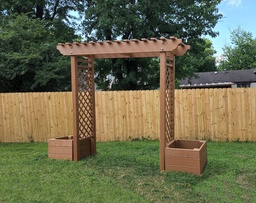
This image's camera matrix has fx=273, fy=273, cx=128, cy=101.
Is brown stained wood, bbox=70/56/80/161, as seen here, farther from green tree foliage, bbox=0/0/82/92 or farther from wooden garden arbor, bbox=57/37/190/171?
green tree foliage, bbox=0/0/82/92

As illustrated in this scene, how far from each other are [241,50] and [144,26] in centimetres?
2253

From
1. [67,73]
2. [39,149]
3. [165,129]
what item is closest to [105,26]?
[67,73]

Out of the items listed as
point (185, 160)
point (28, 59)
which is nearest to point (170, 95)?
point (185, 160)

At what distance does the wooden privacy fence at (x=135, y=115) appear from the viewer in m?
6.76

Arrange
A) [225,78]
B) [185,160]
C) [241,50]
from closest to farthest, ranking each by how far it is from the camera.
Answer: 1. [185,160]
2. [225,78]
3. [241,50]

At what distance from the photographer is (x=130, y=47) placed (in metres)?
4.66

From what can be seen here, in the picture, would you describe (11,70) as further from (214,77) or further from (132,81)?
(214,77)

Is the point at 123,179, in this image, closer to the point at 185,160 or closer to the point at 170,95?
the point at 185,160

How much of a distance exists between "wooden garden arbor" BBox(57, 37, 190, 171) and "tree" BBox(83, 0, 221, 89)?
17.4 feet

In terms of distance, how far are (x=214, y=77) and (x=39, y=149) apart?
74.7 feet

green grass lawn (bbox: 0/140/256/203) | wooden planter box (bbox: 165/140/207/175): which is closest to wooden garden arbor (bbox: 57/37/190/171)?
wooden planter box (bbox: 165/140/207/175)

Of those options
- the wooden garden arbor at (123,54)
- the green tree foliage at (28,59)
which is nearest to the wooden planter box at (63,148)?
the wooden garden arbor at (123,54)

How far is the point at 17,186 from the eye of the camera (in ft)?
12.5

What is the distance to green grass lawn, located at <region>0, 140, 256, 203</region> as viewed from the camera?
11.0 ft
